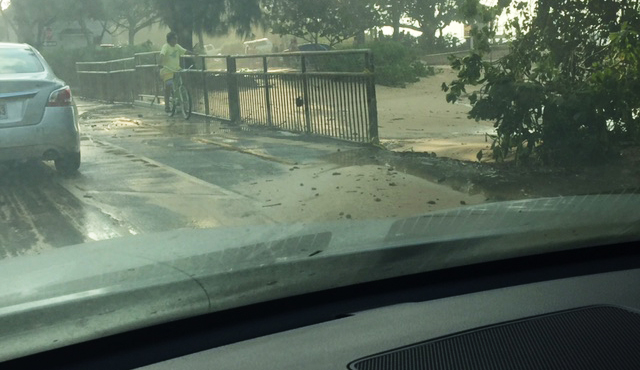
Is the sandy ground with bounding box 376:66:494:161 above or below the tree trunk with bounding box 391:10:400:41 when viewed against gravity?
below

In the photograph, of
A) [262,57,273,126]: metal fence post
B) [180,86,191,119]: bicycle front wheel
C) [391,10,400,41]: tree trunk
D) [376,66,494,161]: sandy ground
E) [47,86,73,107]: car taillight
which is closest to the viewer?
[47,86,73,107]: car taillight

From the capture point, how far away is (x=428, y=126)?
16.3 metres

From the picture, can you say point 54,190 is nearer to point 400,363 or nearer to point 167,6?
point 400,363

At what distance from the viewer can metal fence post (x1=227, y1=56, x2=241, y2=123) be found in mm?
16828

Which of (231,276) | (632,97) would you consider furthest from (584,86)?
(231,276)

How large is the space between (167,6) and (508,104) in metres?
21.9

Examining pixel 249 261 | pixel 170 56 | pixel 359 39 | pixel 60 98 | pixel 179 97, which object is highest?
pixel 359 39

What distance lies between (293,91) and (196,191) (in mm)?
5422

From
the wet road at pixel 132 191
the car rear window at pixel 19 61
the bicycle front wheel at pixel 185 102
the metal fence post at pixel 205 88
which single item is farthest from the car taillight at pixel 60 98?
the bicycle front wheel at pixel 185 102

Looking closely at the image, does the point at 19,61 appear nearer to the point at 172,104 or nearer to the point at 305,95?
the point at 305,95

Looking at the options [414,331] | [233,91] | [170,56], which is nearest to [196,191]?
[414,331]

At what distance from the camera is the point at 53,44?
2200 inches

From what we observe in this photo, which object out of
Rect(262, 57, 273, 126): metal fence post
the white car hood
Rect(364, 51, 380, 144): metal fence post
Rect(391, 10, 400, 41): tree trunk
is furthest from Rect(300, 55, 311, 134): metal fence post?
Rect(391, 10, 400, 41): tree trunk

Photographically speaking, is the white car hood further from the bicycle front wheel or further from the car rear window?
the bicycle front wheel
